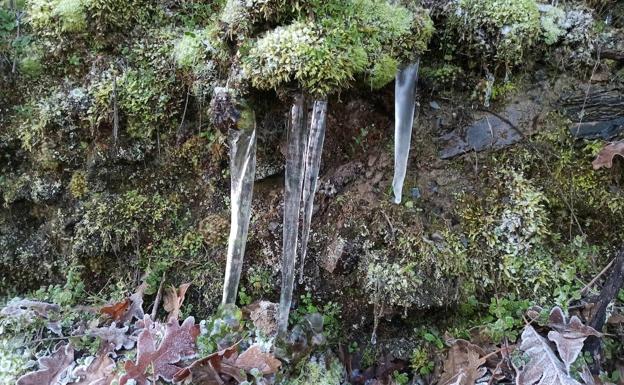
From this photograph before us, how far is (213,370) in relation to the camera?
→ 10.0ft

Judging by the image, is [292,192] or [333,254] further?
[333,254]

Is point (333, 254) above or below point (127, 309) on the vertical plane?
above

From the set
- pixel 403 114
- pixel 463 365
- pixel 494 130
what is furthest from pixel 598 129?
pixel 463 365

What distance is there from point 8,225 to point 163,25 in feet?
7.11

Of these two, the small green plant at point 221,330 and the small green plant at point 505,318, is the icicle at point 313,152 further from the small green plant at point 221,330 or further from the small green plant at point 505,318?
the small green plant at point 505,318

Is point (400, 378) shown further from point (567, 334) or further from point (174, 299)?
point (174, 299)

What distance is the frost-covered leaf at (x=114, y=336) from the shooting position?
3378mm

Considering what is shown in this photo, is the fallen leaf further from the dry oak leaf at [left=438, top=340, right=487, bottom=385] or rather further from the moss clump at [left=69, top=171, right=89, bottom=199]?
the dry oak leaf at [left=438, top=340, right=487, bottom=385]

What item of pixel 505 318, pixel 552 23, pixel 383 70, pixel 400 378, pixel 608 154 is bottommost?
pixel 400 378

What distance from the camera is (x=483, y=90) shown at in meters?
3.69

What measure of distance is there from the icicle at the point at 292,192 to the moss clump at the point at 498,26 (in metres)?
1.35

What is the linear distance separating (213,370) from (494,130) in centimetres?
259

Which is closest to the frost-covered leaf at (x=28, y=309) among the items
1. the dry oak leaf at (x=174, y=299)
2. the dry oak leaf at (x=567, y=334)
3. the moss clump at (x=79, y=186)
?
the dry oak leaf at (x=174, y=299)

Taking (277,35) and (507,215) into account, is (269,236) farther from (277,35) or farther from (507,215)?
(507,215)
